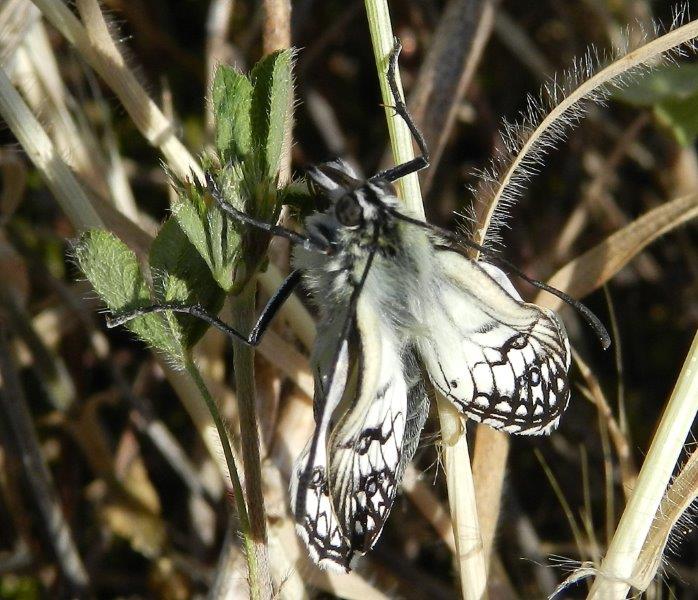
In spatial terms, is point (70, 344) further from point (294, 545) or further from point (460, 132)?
point (460, 132)

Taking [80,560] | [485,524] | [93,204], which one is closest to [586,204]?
[485,524]

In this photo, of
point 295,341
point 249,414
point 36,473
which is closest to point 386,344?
point 249,414

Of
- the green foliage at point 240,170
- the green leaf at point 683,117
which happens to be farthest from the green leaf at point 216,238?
the green leaf at point 683,117

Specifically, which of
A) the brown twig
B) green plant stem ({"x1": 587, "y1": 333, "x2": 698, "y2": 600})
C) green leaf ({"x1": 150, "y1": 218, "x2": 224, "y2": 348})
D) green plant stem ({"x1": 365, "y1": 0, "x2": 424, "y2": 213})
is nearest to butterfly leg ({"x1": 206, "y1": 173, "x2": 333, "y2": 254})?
green leaf ({"x1": 150, "y1": 218, "x2": 224, "y2": 348})

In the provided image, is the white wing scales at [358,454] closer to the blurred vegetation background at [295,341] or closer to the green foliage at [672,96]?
the blurred vegetation background at [295,341]

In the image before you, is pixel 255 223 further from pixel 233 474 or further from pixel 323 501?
pixel 323 501

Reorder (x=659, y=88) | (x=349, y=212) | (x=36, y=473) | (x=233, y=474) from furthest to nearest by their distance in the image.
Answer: (x=659, y=88) < (x=36, y=473) < (x=349, y=212) < (x=233, y=474)
